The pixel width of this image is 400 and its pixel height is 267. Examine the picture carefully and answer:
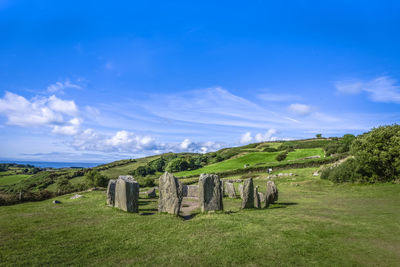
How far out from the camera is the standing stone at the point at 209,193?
47.6 ft

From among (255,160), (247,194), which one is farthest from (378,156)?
(255,160)

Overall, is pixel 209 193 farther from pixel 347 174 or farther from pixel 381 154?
pixel 347 174

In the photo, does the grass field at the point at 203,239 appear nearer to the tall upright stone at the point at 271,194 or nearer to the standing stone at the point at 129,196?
the standing stone at the point at 129,196

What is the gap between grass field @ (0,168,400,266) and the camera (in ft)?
25.6

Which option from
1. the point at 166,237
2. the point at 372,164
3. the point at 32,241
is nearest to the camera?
the point at 32,241

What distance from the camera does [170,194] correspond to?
14.1m

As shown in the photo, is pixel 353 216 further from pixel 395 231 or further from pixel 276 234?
pixel 276 234

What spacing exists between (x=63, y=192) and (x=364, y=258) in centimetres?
2819

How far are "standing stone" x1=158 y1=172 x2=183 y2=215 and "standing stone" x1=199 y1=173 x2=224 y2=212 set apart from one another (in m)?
1.40

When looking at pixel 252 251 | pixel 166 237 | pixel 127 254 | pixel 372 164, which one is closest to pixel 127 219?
pixel 166 237

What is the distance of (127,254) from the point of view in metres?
8.21

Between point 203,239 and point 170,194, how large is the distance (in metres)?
4.91

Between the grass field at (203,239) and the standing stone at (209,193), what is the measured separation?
3.89 ft

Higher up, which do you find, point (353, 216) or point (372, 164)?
point (372, 164)
